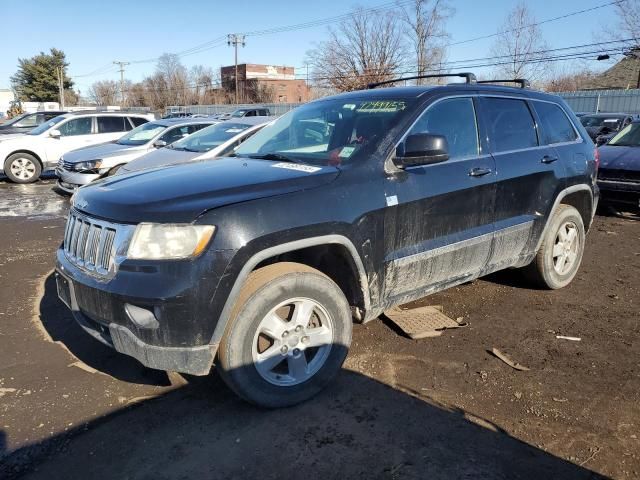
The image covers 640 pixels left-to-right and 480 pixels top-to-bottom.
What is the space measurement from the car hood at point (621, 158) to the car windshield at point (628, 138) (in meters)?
0.33

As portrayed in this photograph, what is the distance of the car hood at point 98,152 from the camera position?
10.3 metres

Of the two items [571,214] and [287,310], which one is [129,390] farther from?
[571,214]

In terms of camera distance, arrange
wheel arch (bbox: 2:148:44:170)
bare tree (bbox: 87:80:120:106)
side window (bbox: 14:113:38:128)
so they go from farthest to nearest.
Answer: bare tree (bbox: 87:80:120:106), side window (bbox: 14:113:38:128), wheel arch (bbox: 2:148:44:170)

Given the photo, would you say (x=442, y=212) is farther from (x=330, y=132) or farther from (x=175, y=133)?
(x=175, y=133)

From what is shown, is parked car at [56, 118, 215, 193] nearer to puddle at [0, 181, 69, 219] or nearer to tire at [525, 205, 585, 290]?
puddle at [0, 181, 69, 219]

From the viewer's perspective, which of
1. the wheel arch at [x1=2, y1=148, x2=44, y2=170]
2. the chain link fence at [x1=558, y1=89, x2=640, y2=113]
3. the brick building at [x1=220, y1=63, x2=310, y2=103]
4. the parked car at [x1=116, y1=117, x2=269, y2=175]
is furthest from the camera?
the brick building at [x1=220, y1=63, x2=310, y2=103]

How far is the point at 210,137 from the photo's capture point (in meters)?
8.73

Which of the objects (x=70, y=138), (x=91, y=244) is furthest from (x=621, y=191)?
(x=70, y=138)

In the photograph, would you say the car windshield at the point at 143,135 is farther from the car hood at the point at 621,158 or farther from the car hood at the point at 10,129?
the car hood at the point at 621,158

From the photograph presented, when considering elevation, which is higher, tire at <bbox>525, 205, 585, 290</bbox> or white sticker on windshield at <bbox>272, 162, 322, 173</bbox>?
white sticker on windshield at <bbox>272, 162, 322, 173</bbox>

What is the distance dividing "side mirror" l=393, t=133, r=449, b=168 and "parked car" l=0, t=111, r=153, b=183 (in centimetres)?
1209

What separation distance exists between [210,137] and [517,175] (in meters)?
5.76

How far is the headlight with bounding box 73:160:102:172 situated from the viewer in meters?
10.1

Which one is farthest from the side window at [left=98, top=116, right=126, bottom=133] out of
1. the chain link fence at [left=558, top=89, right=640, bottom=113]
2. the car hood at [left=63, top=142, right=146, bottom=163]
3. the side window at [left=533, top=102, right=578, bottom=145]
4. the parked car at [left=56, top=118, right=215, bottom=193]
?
the chain link fence at [left=558, top=89, right=640, bottom=113]
